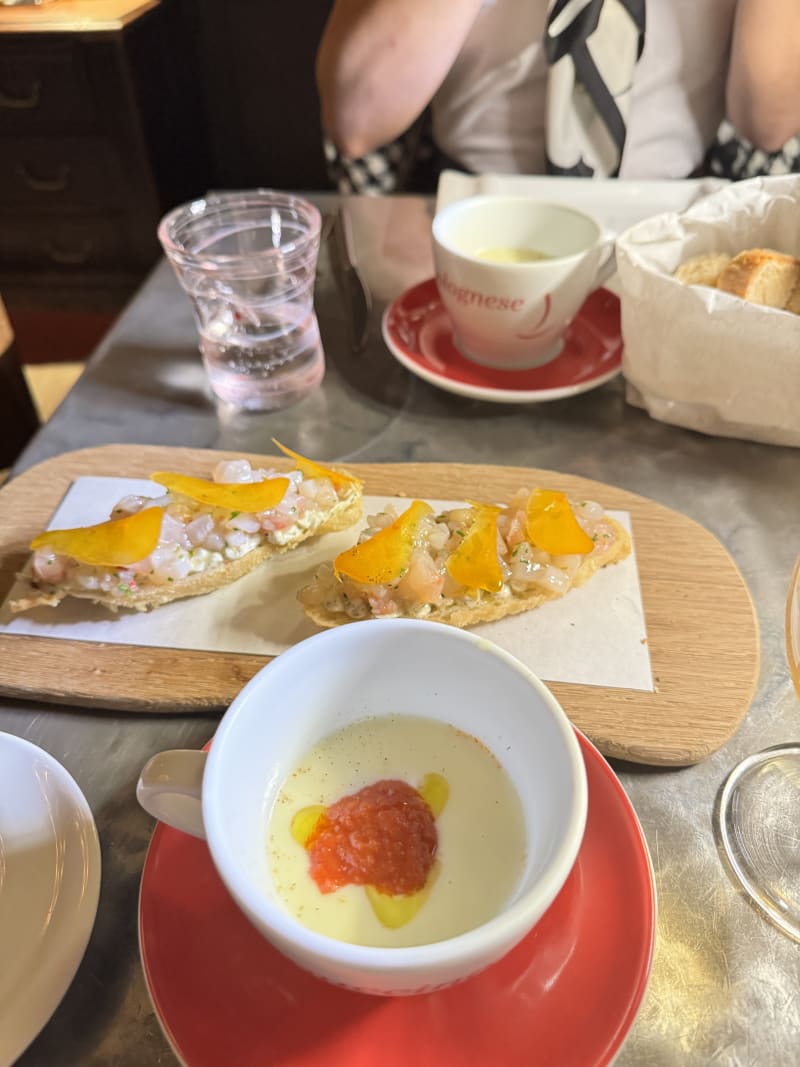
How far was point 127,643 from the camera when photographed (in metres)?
0.81

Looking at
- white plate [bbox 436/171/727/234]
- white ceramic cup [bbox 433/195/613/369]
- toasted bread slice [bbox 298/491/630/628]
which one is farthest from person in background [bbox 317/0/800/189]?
toasted bread slice [bbox 298/491/630/628]

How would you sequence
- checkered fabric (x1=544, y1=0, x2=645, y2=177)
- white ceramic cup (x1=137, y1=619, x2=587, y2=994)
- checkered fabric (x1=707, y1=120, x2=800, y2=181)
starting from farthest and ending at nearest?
checkered fabric (x1=707, y1=120, x2=800, y2=181) < checkered fabric (x1=544, y1=0, x2=645, y2=177) < white ceramic cup (x1=137, y1=619, x2=587, y2=994)

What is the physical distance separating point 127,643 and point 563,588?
0.47 meters

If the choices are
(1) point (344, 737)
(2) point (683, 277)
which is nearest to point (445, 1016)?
(1) point (344, 737)

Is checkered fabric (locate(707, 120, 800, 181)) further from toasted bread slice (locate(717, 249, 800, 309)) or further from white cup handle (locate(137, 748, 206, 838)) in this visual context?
white cup handle (locate(137, 748, 206, 838))

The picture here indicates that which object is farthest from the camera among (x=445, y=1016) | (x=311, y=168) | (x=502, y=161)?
(x=311, y=168)

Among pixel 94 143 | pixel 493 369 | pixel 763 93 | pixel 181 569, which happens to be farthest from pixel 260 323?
pixel 94 143

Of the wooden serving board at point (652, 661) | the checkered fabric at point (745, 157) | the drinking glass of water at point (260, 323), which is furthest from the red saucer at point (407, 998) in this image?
the checkered fabric at point (745, 157)

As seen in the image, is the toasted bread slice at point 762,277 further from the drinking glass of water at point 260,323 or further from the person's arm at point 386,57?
the person's arm at point 386,57

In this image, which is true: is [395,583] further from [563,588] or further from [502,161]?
[502,161]

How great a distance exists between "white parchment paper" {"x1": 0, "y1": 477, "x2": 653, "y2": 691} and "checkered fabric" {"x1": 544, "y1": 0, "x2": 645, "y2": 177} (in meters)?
0.96

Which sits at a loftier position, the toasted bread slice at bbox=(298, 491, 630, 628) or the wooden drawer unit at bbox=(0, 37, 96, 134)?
the wooden drawer unit at bbox=(0, 37, 96, 134)

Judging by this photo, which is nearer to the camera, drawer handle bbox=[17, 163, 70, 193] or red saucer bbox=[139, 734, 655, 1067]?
red saucer bbox=[139, 734, 655, 1067]

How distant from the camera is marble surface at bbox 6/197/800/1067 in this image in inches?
21.5
